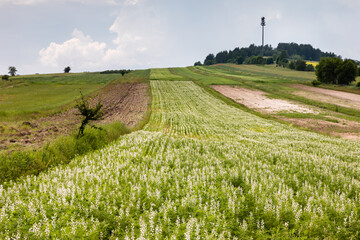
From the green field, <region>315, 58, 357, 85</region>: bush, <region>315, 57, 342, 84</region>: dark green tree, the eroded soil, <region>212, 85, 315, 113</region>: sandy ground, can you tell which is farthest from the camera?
<region>315, 57, 342, 84</region>: dark green tree

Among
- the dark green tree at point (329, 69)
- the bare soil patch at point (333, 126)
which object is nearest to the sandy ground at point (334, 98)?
the bare soil patch at point (333, 126)

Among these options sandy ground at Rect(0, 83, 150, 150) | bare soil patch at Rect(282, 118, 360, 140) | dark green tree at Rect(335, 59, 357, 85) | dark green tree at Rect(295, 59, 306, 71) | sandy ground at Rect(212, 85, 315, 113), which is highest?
dark green tree at Rect(295, 59, 306, 71)

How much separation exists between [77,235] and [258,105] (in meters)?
47.9

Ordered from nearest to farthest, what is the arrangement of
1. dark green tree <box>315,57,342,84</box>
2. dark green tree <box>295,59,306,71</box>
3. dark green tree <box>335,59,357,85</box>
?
1. dark green tree <box>335,59,357,85</box>
2. dark green tree <box>315,57,342,84</box>
3. dark green tree <box>295,59,306,71</box>

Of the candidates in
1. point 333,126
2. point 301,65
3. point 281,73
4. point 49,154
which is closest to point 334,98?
point 333,126

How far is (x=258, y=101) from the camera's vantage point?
2067 inches

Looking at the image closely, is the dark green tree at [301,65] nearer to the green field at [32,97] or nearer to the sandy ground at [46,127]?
the green field at [32,97]

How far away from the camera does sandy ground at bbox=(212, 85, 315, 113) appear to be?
144 feet

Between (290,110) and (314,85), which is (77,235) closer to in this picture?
(290,110)

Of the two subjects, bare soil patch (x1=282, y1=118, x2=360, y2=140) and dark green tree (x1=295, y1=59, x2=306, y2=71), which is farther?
dark green tree (x1=295, y1=59, x2=306, y2=71)

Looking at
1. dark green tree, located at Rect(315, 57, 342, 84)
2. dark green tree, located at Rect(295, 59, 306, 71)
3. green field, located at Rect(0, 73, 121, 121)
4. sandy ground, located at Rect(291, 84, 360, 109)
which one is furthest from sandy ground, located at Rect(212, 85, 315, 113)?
dark green tree, located at Rect(295, 59, 306, 71)

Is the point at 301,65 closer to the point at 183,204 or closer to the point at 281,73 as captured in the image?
the point at 281,73

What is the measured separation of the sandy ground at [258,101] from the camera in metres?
44.0

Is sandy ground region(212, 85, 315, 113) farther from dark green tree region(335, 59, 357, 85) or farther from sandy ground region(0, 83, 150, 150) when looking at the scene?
dark green tree region(335, 59, 357, 85)
